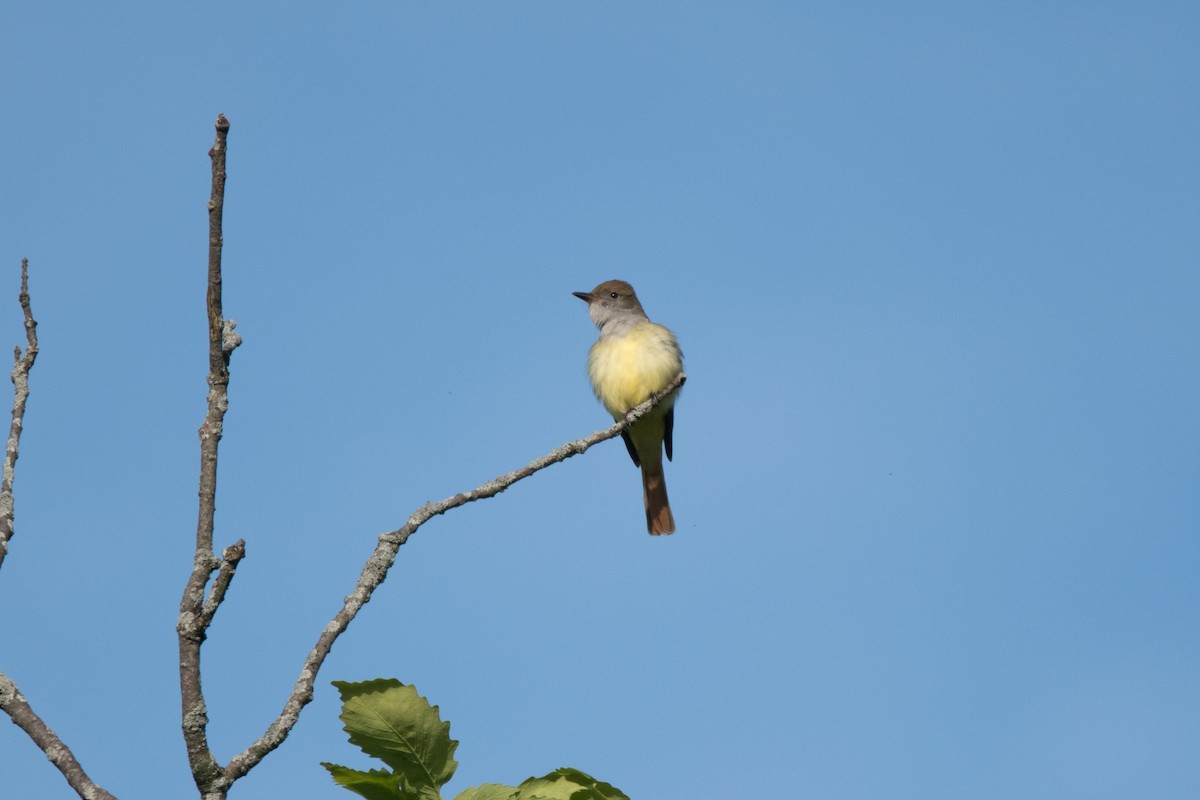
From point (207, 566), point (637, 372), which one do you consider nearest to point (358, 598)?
point (207, 566)

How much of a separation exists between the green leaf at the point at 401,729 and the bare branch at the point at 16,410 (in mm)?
1124

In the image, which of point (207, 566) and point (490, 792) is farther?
point (207, 566)

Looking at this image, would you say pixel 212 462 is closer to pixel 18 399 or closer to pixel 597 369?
pixel 18 399

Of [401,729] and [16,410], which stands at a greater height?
[16,410]

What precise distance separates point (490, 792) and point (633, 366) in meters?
9.33

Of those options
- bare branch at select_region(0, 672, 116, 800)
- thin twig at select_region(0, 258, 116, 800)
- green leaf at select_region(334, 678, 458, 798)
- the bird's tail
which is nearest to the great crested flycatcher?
the bird's tail

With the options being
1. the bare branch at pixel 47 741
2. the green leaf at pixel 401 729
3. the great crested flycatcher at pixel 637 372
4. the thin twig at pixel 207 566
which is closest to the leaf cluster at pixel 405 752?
the green leaf at pixel 401 729

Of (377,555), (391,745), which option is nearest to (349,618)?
A: (377,555)

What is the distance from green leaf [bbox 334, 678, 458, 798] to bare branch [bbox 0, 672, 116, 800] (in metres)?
0.54

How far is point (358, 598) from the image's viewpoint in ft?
10.7

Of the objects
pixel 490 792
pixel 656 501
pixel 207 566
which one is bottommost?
pixel 490 792

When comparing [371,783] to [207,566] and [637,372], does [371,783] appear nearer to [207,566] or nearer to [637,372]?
[207,566]

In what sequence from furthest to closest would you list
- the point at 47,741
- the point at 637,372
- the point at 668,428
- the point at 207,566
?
1. the point at 668,428
2. the point at 637,372
3. the point at 207,566
4. the point at 47,741

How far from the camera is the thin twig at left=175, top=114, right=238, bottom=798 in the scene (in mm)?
2857
